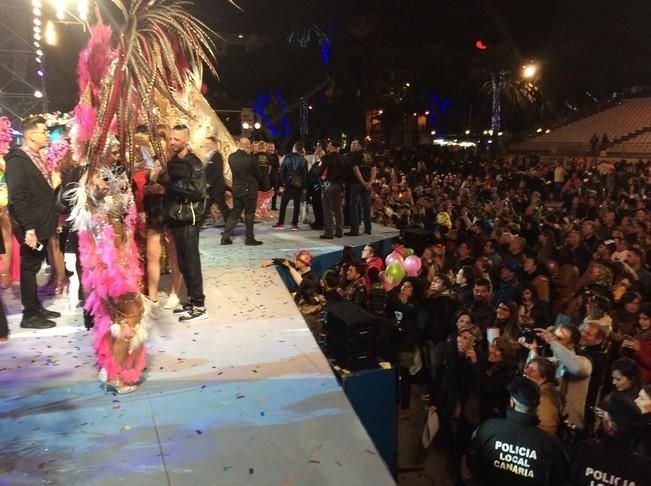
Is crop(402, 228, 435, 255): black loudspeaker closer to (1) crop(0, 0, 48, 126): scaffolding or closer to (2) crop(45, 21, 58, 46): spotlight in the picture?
(1) crop(0, 0, 48, 126): scaffolding

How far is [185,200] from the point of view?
4.54 meters

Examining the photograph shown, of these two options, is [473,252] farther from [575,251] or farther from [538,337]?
[538,337]

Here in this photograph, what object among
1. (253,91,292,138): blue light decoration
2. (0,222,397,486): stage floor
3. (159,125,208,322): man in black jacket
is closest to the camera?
(0,222,397,486): stage floor

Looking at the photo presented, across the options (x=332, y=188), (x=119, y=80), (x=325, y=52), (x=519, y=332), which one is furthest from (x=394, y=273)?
(x=325, y=52)

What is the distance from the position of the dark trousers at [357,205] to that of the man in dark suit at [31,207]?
490 centimetres

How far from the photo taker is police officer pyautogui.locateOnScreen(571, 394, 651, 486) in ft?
8.61

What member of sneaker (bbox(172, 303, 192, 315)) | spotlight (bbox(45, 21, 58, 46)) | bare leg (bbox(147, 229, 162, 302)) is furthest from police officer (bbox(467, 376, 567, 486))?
spotlight (bbox(45, 21, 58, 46))

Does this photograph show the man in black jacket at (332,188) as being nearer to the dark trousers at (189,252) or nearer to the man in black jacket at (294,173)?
the man in black jacket at (294,173)

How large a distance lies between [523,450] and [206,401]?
1840mm

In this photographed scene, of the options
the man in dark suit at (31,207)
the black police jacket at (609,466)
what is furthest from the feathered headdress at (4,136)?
the black police jacket at (609,466)

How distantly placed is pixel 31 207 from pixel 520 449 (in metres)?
3.83

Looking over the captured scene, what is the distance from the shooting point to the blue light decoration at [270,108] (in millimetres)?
32906

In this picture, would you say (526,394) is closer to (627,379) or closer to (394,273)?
(627,379)

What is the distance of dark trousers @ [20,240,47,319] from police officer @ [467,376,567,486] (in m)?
3.56
